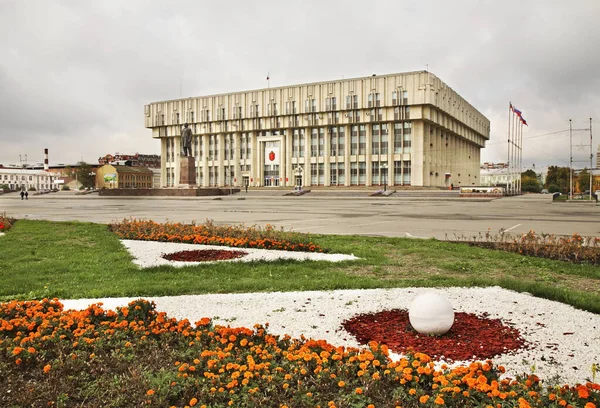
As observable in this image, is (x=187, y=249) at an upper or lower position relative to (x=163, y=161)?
lower

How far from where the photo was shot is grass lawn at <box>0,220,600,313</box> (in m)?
7.87

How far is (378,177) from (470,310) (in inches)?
3290

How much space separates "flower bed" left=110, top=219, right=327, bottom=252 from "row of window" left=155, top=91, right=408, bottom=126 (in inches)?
2945

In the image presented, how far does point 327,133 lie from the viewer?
9319 centimetres

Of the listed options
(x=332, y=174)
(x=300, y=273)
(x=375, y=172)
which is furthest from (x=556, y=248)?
(x=332, y=174)

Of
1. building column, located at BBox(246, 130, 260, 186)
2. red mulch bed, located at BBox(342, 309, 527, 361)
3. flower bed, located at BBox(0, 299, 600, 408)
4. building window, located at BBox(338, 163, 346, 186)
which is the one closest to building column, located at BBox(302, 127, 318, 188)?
building window, located at BBox(338, 163, 346, 186)

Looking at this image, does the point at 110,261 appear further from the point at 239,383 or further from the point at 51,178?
the point at 51,178

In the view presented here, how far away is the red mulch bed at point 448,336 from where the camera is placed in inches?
197

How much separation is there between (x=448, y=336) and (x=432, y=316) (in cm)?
38

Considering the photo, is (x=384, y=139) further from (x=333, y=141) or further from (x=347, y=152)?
(x=333, y=141)

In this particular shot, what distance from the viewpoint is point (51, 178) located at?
17825 centimetres

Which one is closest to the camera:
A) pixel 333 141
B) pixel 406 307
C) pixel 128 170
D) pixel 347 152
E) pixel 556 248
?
pixel 406 307

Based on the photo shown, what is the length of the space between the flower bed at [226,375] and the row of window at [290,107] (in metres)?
83.9

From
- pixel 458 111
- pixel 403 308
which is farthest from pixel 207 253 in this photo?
pixel 458 111
